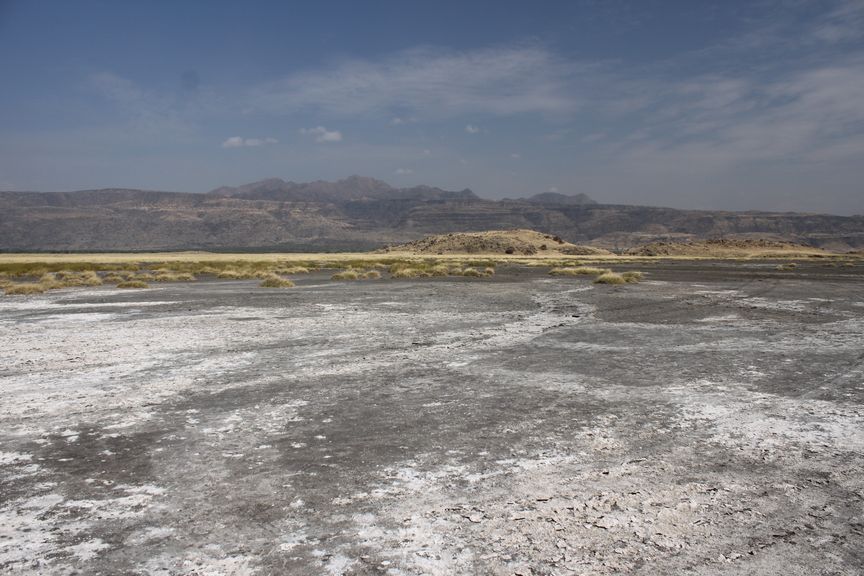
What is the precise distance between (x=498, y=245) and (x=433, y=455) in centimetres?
9818

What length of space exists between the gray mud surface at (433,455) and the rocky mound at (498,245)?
89.5m

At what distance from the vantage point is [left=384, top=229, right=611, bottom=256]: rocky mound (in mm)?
101875

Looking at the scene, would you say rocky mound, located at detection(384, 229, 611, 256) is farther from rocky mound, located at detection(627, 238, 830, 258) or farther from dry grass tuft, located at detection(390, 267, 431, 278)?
dry grass tuft, located at detection(390, 267, 431, 278)

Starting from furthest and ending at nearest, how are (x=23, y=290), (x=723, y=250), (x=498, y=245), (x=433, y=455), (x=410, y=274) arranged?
(x=723, y=250), (x=498, y=245), (x=410, y=274), (x=23, y=290), (x=433, y=455)

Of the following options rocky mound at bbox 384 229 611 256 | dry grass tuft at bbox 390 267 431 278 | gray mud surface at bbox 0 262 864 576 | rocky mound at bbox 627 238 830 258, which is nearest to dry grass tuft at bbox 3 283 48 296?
gray mud surface at bbox 0 262 864 576

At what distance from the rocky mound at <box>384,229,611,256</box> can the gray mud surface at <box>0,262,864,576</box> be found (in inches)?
3522

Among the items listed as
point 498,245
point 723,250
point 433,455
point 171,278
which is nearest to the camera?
point 433,455

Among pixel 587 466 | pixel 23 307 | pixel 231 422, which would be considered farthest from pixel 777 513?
pixel 23 307

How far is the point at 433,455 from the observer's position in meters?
5.40

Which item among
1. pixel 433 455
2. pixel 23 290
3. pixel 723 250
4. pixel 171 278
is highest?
pixel 433 455

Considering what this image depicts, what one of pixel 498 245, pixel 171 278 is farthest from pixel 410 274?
pixel 498 245

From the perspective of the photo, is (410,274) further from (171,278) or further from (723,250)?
(723,250)

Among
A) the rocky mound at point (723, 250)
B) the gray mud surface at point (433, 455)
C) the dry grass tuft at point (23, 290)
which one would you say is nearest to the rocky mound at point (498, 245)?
the rocky mound at point (723, 250)

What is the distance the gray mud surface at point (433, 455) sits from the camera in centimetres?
372
